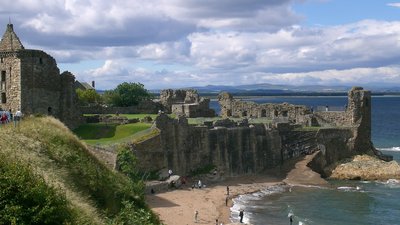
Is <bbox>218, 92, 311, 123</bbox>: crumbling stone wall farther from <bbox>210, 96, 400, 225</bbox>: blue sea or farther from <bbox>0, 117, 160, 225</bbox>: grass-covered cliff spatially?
<bbox>0, 117, 160, 225</bbox>: grass-covered cliff

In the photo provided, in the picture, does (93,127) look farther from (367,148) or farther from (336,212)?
(367,148)

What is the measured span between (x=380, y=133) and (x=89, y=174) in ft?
341

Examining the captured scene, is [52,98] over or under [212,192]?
over

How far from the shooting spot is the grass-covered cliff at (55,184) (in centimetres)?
1580

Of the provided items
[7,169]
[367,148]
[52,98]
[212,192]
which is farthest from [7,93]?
[367,148]

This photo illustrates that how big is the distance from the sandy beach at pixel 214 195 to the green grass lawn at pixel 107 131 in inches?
236

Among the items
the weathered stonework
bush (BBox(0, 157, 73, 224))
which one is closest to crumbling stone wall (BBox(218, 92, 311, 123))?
the weathered stonework

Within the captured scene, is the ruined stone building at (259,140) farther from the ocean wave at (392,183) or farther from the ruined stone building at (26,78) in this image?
the ruined stone building at (26,78)

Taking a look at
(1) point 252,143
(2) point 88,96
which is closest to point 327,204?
(1) point 252,143

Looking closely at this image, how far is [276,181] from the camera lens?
59.4m

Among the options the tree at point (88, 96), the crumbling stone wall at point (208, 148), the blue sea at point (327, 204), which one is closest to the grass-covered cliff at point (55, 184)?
the blue sea at point (327, 204)

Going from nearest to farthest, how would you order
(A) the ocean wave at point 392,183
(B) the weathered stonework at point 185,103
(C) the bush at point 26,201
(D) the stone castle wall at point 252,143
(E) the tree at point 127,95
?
1. (C) the bush at point 26,201
2. (D) the stone castle wall at point 252,143
3. (A) the ocean wave at point 392,183
4. (B) the weathered stonework at point 185,103
5. (E) the tree at point 127,95

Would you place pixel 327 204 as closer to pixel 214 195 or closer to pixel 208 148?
pixel 214 195

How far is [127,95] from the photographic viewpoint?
247ft
